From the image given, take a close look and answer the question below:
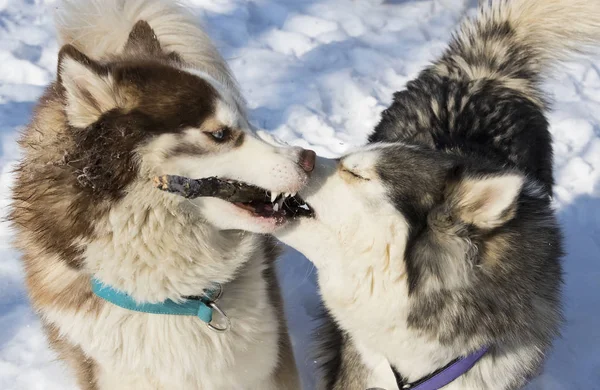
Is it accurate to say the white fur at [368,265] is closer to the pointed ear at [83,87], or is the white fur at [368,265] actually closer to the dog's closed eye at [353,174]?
the dog's closed eye at [353,174]

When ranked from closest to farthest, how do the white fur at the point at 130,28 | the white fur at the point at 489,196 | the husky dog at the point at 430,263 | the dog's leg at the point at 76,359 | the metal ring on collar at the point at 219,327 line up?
the white fur at the point at 489,196 < the husky dog at the point at 430,263 < the metal ring on collar at the point at 219,327 < the dog's leg at the point at 76,359 < the white fur at the point at 130,28

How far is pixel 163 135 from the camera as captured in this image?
202cm

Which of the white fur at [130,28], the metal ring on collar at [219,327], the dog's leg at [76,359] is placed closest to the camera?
the metal ring on collar at [219,327]

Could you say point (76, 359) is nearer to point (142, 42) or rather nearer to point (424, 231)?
point (142, 42)

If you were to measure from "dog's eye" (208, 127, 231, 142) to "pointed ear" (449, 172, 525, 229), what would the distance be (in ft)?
2.70

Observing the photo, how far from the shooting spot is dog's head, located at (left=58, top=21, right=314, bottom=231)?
1.92 meters

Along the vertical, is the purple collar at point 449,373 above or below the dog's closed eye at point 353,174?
below

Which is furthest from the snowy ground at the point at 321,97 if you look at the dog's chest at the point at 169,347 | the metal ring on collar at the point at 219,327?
the metal ring on collar at the point at 219,327

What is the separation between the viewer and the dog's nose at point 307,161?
211 cm

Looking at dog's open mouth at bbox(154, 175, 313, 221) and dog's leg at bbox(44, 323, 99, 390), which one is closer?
dog's open mouth at bbox(154, 175, 313, 221)

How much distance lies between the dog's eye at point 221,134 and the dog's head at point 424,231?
0.35 metres

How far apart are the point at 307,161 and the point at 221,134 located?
325 mm

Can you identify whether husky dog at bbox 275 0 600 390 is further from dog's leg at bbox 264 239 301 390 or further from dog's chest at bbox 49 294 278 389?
dog's chest at bbox 49 294 278 389

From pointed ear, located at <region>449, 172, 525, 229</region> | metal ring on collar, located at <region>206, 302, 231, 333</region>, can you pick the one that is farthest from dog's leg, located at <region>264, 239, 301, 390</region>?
pointed ear, located at <region>449, 172, 525, 229</region>
